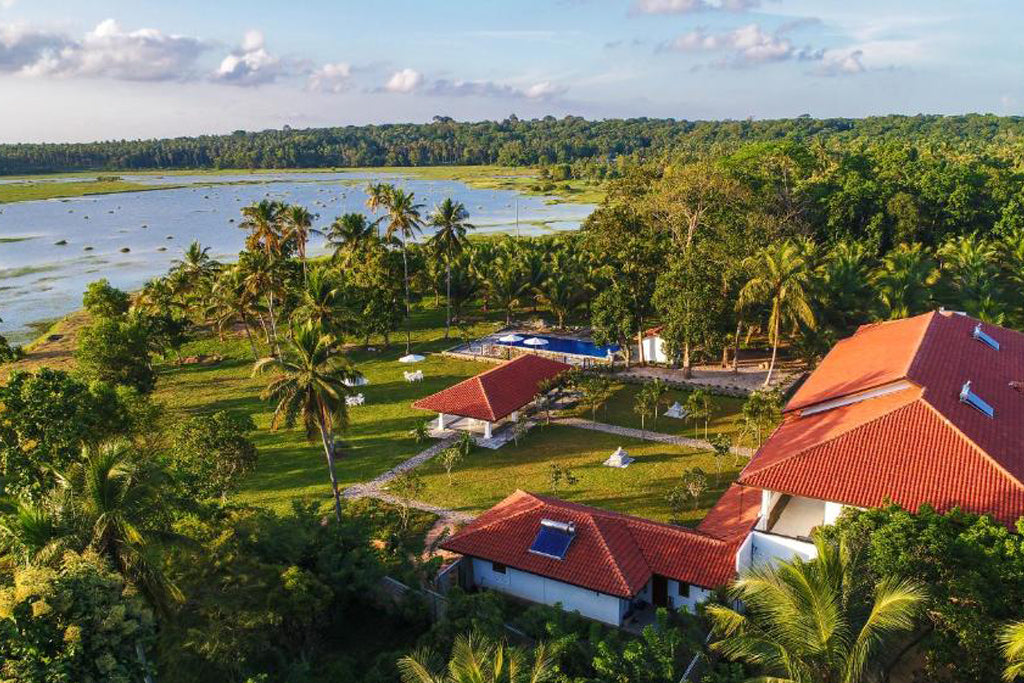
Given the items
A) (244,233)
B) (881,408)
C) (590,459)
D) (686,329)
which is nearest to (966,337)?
(881,408)

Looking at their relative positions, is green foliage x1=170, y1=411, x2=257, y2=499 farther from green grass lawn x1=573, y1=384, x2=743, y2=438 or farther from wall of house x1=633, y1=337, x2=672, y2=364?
wall of house x1=633, y1=337, x2=672, y2=364

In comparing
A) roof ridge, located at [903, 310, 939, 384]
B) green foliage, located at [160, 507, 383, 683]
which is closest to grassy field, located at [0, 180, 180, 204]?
green foliage, located at [160, 507, 383, 683]

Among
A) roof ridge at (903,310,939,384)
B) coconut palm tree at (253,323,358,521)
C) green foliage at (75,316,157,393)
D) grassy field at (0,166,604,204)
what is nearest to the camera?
roof ridge at (903,310,939,384)

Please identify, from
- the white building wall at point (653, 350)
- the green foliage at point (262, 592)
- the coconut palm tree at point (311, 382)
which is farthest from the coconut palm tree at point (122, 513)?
the white building wall at point (653, 350)

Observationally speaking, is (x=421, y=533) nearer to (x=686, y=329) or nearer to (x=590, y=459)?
(x=590, y=459)

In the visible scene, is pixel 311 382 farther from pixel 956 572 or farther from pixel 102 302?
pixel 102 302

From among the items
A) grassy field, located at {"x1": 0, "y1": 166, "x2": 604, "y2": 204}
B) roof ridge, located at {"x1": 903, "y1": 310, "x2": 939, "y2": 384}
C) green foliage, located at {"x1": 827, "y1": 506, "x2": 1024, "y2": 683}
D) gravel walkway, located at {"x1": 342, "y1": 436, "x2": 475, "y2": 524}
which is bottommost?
gravel walkway, located at {"x1": 342, "y1": 436, "x2": 475, "y2": 524}
